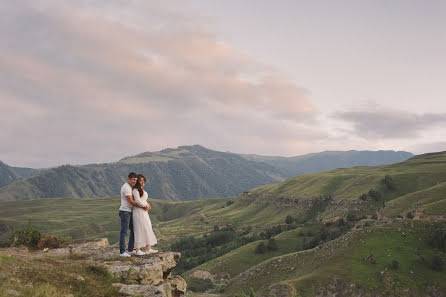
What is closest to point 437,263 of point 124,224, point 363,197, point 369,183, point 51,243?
point 124,224

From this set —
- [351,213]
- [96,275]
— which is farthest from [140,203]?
[351,213]

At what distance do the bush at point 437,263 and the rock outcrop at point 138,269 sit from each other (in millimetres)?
47521

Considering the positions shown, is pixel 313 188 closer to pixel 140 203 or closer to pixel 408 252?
pixel 408 252

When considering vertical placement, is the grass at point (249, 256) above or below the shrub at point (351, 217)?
below

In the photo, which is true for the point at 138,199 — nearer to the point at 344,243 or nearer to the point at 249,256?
the point at 344,243

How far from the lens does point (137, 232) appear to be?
20531 mm

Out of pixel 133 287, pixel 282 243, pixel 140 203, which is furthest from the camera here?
pixel 282 243

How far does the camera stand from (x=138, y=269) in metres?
18.0

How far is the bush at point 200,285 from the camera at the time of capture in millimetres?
71938

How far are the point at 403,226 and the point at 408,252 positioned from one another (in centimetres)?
767

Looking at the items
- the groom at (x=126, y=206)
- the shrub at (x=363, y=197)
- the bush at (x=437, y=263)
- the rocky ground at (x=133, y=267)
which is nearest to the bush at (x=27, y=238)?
the rocky ground at (x=133, y=267)

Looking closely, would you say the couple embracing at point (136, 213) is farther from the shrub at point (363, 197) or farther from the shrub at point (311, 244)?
the shrub at point (363, 197)

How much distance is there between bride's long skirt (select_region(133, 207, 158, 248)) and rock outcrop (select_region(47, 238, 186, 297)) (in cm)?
117

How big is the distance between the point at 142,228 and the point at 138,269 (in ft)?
10.0
